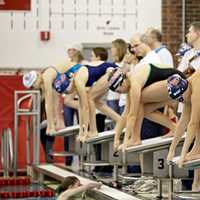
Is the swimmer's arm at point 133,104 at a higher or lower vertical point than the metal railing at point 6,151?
higher

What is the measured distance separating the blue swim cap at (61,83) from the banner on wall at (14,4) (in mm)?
1705

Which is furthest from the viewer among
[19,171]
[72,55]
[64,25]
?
[64,25]

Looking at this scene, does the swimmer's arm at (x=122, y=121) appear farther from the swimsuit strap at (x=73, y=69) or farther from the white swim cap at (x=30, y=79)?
the white swim cap at (x=30, y=79)

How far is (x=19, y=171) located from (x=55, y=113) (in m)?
1.72

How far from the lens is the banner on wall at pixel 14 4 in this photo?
40.3ft

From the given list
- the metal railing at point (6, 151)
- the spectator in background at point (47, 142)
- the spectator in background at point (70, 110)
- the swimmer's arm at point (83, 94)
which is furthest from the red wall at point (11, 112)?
the swimmer's arm at point (83, 94)

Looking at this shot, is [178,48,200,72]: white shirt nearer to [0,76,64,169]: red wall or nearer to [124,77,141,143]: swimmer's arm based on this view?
[124,77,141,143]: swimmer's arm

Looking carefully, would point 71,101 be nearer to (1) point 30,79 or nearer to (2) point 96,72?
(1) point 30,79

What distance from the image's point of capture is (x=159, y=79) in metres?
8.98

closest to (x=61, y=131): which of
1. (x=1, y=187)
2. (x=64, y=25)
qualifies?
(x=1, y=187)

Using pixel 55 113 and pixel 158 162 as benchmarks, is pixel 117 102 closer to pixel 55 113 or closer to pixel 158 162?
pixel 55 113

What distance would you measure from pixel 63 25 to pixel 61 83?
5.55 meters

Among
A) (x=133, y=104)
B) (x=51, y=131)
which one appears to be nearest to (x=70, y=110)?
(x=51, y=131)

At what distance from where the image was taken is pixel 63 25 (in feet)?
53.7
